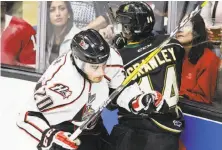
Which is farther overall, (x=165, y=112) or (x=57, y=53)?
(x=57, y=53)

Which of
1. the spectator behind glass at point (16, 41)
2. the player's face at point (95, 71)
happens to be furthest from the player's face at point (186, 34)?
the spectator behind glass at point (16, 41)

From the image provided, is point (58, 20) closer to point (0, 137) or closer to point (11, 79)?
point (11, 79)

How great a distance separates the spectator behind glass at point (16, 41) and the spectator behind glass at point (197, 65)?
1096 mm

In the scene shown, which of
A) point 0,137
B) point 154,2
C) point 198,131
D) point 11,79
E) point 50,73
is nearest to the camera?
point 50,73

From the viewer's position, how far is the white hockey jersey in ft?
6.21

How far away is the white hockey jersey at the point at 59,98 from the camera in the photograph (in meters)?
1.89

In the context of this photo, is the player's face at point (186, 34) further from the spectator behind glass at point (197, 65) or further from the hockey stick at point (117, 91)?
the hockey stick at point (117, 91)

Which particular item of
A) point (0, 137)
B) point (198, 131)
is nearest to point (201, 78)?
point (198, 131)

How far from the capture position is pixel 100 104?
204 centimetres

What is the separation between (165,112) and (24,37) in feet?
4.68

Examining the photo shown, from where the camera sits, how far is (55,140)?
187 cm

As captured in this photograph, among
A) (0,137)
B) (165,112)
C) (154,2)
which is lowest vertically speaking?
(0,137)

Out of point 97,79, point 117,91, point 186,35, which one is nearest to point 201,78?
point 186,35

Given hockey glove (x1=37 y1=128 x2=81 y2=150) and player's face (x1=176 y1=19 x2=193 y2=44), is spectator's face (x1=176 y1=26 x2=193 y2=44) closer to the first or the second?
player's face (x1=176 y1=19 x2=193 y2=44)
